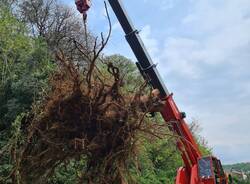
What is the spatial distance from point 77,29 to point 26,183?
2388cm

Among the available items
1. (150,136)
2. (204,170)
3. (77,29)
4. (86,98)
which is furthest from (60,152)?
(77,29)

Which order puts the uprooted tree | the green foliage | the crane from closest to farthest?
the uprooted tree < the crane < the green foliage

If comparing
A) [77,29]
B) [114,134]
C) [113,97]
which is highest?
[77,29]

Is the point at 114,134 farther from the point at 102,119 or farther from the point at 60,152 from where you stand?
the point at 60,152

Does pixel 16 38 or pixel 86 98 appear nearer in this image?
pixel 86 98

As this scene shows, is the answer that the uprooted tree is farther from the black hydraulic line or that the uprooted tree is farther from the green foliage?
the green foliage

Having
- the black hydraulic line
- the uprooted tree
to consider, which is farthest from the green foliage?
the uprooted tree

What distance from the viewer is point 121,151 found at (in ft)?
17.6

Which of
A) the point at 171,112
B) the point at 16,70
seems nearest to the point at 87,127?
the point at 171,112

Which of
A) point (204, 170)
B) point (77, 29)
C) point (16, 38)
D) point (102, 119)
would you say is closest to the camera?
point (102, 119)

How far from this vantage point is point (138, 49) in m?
7.85

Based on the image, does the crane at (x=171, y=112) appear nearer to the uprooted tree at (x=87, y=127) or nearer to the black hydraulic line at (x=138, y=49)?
the black hydraulic line at (x=138, y=49)

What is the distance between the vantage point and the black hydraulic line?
7.77 meters

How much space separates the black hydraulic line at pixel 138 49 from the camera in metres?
7.77
